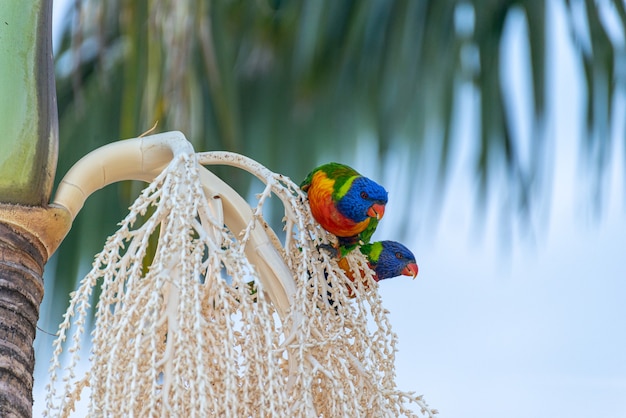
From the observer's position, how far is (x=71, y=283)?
3.62 metres

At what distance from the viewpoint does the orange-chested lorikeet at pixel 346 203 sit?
1138 millimetres

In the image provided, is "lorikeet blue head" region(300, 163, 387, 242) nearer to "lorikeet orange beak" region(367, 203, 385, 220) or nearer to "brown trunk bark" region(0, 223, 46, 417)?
"lorikeet orange beak" region(367, 203, 385, 220)

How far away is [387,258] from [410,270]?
0.31 ft

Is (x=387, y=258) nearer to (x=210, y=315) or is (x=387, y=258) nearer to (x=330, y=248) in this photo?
(x=330, y=248)

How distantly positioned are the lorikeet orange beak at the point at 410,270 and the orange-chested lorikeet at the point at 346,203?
0.90 ft

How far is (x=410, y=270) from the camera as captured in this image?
152cm

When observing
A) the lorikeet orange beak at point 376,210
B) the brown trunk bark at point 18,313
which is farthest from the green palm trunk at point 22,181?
the lorikeet orange beak at point 376,210

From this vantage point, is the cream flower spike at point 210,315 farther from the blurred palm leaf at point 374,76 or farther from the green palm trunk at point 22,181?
the blurred palm leaf at point 374,76

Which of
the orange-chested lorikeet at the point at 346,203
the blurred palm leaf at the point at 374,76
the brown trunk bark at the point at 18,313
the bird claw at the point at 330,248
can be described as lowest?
the brown trunk bark at the point at 18,313

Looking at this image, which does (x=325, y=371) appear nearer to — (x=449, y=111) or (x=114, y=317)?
(x=114, y=317)

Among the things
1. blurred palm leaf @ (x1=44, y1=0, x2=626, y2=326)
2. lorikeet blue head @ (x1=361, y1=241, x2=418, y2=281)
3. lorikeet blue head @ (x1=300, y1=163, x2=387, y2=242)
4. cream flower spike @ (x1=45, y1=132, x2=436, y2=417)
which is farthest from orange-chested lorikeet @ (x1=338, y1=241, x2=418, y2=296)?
blurred palm leaf @ (x1=44, y1=0, x2=626, y2=326)

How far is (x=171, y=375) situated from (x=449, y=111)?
207 centimetres

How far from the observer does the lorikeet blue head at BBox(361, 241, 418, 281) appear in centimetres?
143

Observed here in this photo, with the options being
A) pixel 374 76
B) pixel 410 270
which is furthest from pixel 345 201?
pixel 374 76
